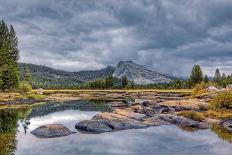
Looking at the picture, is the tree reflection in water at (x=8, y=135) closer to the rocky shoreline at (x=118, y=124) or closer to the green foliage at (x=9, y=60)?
the rocky shoreline at (x=118, y=124)

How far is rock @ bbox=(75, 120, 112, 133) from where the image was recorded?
48031 millimetres

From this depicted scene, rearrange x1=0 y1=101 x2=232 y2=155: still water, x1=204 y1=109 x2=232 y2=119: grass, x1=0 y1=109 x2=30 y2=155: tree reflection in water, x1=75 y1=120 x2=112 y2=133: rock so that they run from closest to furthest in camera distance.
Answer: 1. x1=0 y1=109 x2=30 y2=155: tree reflection in water
2. x1=0 y1=101 x2=232 y2=155: still water
3. x1=75 y1=120 x2=112 y2=133: rock
4. x1=204 y1=109 x2=232 y2=119: grass

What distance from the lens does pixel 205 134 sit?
46219 mm

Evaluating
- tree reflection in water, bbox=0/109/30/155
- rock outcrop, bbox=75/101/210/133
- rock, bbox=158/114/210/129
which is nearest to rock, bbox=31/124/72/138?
tree reflection in water, bbox=0/109/30/155

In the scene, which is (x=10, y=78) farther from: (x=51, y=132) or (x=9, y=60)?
(x=51, y=132)

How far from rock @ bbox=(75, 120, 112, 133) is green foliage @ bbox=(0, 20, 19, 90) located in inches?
2858

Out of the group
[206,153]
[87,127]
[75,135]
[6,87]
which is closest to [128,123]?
[87,127]

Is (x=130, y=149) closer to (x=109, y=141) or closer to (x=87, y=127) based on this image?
(x=109, y=141)

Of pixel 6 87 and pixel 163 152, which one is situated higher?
pixel 6 87

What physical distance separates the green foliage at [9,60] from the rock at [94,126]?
72596 mm

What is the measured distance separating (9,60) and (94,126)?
86.7 metres

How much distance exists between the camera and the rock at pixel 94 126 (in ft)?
158

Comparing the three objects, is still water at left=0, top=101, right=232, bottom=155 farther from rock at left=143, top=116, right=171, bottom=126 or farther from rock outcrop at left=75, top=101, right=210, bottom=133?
rock at left=143, top=116, right=171, bottom=126

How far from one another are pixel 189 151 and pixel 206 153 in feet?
5.97
